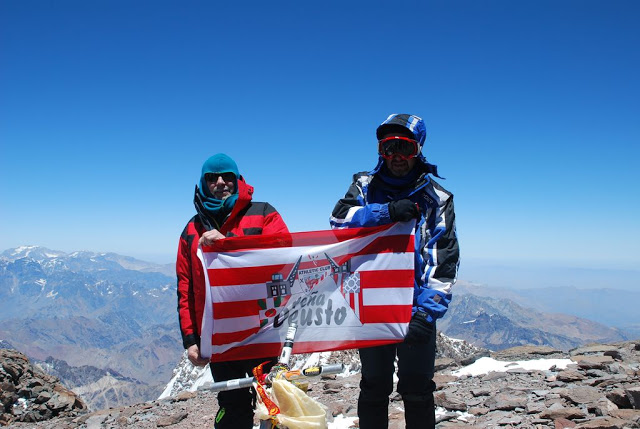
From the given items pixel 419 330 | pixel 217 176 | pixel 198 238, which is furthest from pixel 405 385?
pixel 217 176

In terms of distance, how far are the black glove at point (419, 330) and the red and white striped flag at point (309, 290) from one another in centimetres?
32

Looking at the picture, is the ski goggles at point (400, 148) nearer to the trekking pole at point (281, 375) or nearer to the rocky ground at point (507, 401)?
the trekking pole at point (281, 375)

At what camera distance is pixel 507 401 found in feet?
24.3

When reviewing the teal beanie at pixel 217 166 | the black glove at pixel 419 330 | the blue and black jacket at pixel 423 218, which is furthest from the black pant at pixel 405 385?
the teal beanie at pixel 217 166

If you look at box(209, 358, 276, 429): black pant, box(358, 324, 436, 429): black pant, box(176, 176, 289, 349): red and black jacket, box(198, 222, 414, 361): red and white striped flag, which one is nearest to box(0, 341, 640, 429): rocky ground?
box(358, 324, 436, 429): black pant

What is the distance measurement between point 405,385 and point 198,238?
2.81 metres

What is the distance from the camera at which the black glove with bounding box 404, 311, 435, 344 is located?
422cm

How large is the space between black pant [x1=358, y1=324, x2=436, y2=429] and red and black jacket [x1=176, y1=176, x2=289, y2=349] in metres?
1.88

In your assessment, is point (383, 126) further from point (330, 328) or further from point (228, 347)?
point (228, 347)

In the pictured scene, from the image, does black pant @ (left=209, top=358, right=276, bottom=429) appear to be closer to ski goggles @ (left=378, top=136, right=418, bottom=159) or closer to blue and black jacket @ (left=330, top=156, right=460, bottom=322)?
blue and black jacket @ (left=330, top=156, right=460, bottom=322)

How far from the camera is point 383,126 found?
4629 mm

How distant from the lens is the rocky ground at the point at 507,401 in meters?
6.22

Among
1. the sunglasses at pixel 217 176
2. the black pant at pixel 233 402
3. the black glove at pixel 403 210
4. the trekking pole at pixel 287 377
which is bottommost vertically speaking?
the black pant at pixel 233 402

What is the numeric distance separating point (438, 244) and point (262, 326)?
2201mm
